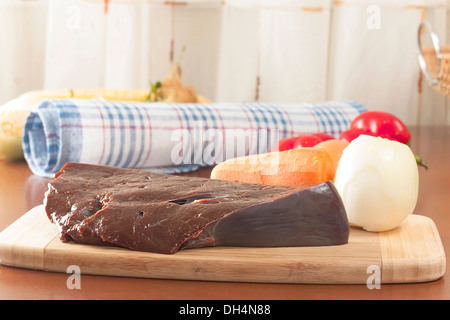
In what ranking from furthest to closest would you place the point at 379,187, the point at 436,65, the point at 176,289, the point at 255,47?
the point at 255,47
the point at 436,65
the point at 379,187
the point at 176,289

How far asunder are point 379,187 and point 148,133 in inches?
23.4

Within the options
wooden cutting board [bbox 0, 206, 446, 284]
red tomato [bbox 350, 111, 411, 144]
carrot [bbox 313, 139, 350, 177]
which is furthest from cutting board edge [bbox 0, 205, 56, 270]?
red tomato [bbox 350, 111, 411, 144]

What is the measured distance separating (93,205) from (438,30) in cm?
166

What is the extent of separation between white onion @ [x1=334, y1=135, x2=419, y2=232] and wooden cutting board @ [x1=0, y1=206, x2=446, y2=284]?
6 cm

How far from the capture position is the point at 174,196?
2.44 ft

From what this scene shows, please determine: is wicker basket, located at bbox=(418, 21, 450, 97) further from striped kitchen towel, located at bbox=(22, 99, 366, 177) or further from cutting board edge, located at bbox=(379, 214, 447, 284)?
cutting board edge, located at bbox=(379, 214, 447, 284)

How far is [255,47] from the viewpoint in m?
2.11

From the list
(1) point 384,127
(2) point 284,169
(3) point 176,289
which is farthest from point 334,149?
(3) point 176,289

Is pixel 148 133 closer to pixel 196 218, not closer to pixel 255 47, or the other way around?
pixel 196 218

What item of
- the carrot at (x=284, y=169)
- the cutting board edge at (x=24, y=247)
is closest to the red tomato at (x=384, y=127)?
the carrot at (x=284, y=169)

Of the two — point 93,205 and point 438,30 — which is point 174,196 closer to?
point 93,205

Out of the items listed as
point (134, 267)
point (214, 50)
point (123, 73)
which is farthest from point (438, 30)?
point (134, 267)

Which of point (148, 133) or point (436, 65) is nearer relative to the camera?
point (148, 133)
